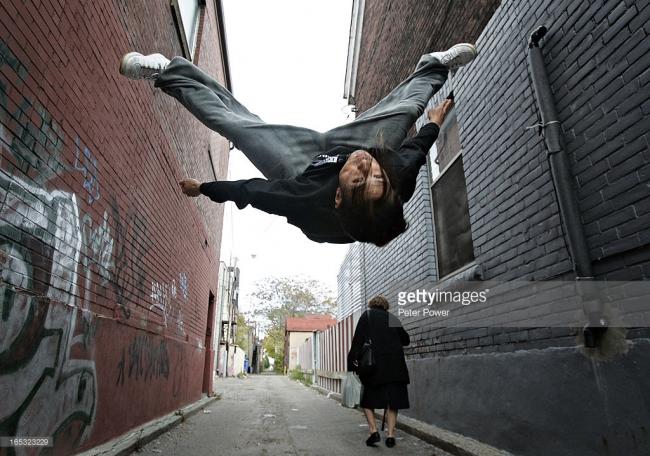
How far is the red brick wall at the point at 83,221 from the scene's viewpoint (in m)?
2.47

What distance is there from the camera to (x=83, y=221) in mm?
3400

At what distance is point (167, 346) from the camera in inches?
239

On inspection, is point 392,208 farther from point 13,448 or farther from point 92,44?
point 92,44

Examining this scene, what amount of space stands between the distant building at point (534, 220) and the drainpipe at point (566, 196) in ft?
0.15

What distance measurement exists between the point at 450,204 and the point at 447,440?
9.02 feet

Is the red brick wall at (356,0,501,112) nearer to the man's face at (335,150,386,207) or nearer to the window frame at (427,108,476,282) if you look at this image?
the window frame at (427,108,476,282)

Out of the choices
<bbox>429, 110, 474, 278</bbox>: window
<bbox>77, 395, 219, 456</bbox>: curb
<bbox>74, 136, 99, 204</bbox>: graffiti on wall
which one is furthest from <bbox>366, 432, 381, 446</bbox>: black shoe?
<bbox>74, 136, 99, 204</bbox>: graffiti on wall

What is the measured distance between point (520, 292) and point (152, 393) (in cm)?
440

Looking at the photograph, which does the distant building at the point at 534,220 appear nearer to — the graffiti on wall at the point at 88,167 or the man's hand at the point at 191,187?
the man's hand at the point at 191,187

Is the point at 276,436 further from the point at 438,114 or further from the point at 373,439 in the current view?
the point at 438,114

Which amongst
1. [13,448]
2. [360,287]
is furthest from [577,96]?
[360,287]

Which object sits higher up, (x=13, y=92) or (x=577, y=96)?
(x=577, y=96)

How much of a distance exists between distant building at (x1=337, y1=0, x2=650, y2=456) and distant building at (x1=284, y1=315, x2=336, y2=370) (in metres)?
32.7

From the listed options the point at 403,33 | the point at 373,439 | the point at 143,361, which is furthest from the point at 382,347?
the point at 403,33
